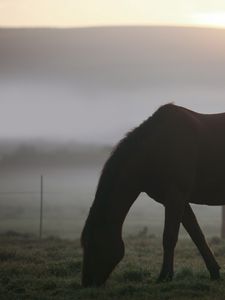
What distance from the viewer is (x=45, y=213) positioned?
1604 inches

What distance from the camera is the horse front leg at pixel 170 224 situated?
9203 mm

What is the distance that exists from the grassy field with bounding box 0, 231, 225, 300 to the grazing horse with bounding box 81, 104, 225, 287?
0.39 meters

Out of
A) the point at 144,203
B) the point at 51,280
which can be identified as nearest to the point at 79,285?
the point at 51,280

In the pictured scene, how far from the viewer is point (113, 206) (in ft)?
29.9

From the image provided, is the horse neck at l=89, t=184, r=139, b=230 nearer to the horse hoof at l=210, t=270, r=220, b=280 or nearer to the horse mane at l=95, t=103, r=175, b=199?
the horse mane at l=95, t=103, r=175, b=199

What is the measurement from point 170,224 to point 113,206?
0.81 metres

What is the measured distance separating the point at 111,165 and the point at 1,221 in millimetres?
25224

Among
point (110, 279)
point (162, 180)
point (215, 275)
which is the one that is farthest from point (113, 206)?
point (215, 275)

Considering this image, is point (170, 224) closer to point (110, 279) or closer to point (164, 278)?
point (164, 278)

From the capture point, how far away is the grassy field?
Answer: 8320 millimetres

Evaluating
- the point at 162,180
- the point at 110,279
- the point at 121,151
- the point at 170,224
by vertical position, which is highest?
the point at 121,151

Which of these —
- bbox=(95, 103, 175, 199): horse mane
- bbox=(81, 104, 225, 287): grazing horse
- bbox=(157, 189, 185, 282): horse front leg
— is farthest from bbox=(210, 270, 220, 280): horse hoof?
bbox=(95, 103, 175, 199): horse mane

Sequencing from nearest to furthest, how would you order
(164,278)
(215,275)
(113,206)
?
(113,206) < (164,278) < (215,275)

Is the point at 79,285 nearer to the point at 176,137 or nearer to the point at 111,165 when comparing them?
the point at 111,165
